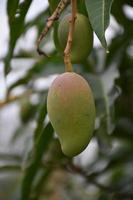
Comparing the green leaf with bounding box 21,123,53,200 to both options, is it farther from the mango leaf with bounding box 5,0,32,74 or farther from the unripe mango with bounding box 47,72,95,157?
the unripe mango with bounding box 47,72,95,157

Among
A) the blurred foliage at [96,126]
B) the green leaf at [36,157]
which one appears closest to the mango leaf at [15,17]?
the blurred foliage at [96,126]

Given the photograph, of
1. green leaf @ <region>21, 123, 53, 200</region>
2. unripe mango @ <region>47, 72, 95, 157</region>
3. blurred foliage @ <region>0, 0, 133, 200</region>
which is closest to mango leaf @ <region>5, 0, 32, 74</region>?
blurred foliage @ <region>0, 0, 133, 200</region>

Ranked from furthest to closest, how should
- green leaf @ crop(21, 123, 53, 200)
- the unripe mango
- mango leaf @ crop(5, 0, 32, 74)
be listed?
green leaf @ crop(21, 123, 53, 200)
mango leaf @ crop(5, 0, 32, 74)
the unripe mango

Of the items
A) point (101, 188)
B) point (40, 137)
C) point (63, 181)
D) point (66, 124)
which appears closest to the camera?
point (66, 124)

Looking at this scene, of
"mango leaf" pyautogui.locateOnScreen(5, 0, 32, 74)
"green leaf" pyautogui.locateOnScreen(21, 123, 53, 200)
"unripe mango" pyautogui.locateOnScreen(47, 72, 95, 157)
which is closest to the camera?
"unripe mango" pyautogui.locateOnScreen(47, 72, 95, 157)

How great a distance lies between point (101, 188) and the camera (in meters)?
1.19

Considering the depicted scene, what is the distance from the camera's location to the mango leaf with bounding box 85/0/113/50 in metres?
0.62

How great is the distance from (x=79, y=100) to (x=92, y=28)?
98mm

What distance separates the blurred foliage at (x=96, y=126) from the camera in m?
0.95

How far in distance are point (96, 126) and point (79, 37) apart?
12.7 inches

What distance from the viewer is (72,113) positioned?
23.3 inches

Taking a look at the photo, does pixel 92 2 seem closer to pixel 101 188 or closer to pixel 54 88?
pixel 54 88

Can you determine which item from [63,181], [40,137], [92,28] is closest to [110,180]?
[63,181]

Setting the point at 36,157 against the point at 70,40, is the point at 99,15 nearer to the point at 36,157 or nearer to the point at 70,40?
the point at 70,40
